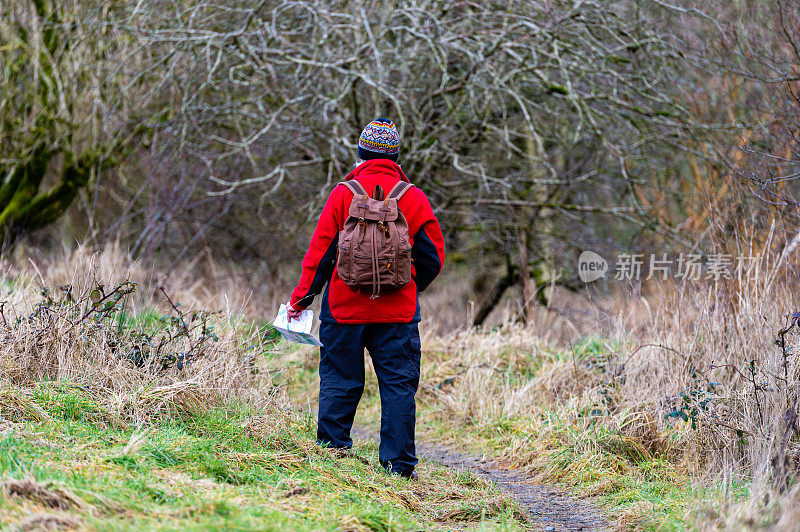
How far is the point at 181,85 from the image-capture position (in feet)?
29.3

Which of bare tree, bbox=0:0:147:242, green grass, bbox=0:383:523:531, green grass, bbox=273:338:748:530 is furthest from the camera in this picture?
bare tree, bbox=0:0:147:242

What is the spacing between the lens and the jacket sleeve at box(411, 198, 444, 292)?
4.33m

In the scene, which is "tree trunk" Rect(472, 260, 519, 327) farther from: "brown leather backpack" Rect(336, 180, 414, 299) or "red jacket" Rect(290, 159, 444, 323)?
"brown leather backpack" Rect(336, 180, 414, 299)

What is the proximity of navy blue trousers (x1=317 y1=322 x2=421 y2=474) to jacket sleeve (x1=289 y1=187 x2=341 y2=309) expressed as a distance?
8.9 inches

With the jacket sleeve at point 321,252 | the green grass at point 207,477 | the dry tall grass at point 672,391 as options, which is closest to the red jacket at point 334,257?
the jacket sleeve at point 321,252

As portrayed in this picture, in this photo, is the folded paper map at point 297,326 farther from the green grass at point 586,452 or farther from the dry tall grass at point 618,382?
the green grass at point 586,452

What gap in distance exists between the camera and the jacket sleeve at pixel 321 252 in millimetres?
4230

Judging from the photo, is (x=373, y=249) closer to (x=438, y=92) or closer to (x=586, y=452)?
(x=586, y=452)

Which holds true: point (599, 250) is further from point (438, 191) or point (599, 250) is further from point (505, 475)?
point (505, 475)

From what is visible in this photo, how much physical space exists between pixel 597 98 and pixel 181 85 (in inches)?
177

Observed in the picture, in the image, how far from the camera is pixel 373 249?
4.07 metres

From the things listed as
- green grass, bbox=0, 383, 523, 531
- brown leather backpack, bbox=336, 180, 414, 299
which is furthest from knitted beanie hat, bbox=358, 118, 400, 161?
green grass, bbox=0, 383, 523, 531

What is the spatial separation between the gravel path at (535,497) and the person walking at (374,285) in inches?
27.1

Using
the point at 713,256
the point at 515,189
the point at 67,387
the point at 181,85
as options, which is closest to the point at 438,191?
the point at 515,189
